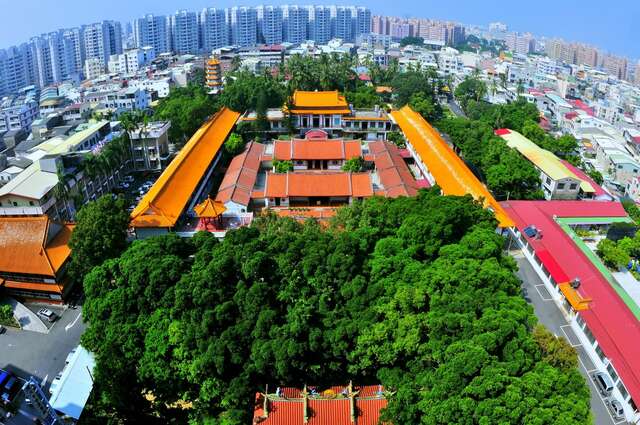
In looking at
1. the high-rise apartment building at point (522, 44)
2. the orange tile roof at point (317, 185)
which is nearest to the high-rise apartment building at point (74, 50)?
the orange tile roof at point (317, 185)

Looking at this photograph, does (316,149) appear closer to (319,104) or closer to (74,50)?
(319,104)

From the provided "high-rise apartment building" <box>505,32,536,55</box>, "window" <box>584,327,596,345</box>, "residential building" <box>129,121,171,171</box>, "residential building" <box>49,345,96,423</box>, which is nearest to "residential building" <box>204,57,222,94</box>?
"residential building" <box>129,121,171,171</box>

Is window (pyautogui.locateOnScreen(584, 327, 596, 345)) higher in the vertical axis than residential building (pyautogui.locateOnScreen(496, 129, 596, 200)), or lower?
lower

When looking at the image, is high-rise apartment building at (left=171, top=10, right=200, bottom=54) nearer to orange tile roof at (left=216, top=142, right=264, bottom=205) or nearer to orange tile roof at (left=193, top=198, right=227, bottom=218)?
orange tile roof at (left=216, top=142, right=264, bottom=205)

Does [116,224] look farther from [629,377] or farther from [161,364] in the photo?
[629,377]

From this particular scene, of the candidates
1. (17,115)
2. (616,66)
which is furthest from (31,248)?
(616,66)

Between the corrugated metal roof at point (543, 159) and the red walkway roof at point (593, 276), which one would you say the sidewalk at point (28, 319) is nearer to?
the red walkway roof at point (593, 276)
